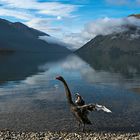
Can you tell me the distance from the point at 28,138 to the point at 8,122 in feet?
23.6

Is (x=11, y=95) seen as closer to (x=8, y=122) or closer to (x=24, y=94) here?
(x=24, y=94)

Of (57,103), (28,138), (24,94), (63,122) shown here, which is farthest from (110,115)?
(24,94)

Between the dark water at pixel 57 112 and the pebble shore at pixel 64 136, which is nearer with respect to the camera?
the pebble shore at pixel 64 136

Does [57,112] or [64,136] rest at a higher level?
[64,136]

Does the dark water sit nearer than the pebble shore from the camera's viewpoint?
No

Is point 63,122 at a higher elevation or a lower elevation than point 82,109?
lower

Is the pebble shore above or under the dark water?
above

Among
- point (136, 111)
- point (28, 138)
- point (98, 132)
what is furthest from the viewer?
point (136, 111)

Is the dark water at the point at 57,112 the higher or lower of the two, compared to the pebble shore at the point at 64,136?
lower

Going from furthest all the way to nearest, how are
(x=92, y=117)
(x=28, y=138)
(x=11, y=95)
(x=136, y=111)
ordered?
1. (x=11, y=95)
2. (x=136, y=111)
3. (x=92, y=117)
4. (x=28, y=138)

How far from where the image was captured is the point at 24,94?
51.4 meters

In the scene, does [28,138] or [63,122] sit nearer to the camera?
[28,138]

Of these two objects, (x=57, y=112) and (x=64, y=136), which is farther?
(x=57, y=112)

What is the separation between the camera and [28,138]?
24.8 meters
